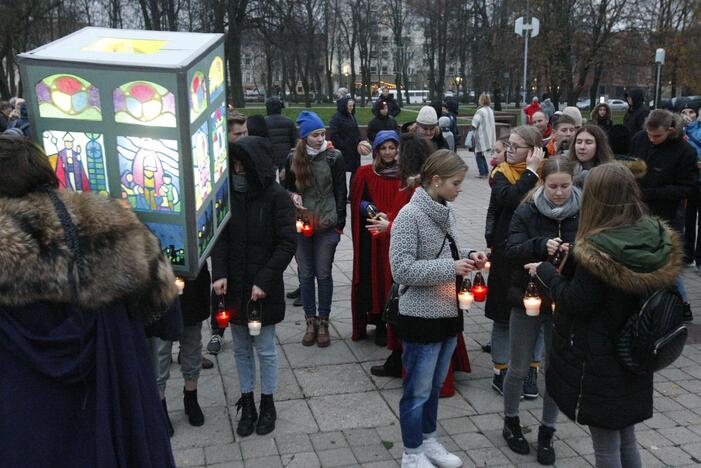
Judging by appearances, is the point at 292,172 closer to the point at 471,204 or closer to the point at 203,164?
the point at 203,164

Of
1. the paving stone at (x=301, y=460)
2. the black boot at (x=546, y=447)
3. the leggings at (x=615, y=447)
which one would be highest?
the leggings at (x=615, y=447)

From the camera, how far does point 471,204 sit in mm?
12664

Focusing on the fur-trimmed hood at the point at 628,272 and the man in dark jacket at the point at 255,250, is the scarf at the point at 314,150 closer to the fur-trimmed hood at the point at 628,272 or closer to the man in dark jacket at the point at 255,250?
the man in dark jacket at the point at 255,250

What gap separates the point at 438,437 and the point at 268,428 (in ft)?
3.52

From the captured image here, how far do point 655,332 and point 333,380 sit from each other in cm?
281

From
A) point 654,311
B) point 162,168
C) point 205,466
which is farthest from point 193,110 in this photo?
point 205,466

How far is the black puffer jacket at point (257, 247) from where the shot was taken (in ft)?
13.6

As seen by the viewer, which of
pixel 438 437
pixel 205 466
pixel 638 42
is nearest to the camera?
pixel 205 466

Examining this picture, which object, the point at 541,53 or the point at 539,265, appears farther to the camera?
the point at 541,53

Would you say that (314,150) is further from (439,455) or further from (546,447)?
(546,447)

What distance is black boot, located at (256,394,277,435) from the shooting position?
14.3 ft

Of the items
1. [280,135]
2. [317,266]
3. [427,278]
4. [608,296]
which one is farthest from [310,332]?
[280,135]

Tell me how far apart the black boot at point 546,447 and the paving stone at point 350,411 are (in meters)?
0.98

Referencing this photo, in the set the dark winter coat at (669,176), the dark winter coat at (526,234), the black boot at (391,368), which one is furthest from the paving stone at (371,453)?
the dark winter coat at (669,176)
